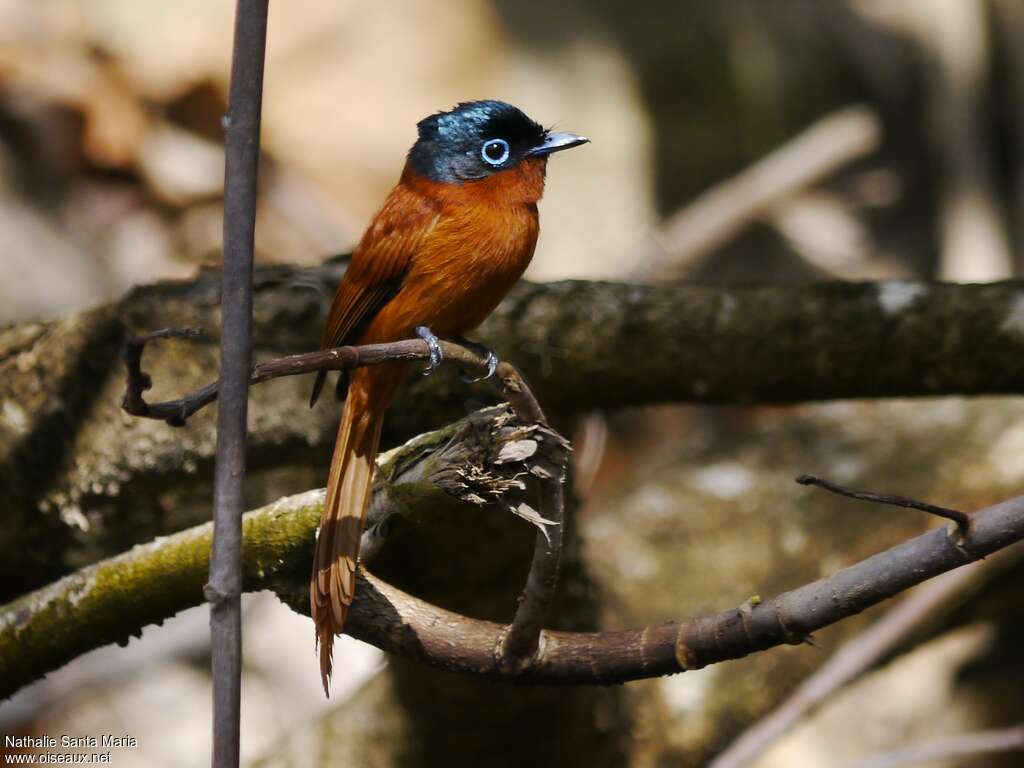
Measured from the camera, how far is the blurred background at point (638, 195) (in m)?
4.23

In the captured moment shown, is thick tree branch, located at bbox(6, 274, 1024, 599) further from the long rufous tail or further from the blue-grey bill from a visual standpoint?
the long rufous tail

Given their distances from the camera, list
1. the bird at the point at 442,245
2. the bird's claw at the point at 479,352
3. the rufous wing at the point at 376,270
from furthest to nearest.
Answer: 1. the rufous wing at the point at 376,270
2. the bird at the point at 442,245
3. the bird's claw at the point at 479,352

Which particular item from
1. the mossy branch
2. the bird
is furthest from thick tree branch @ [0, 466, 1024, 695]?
the bird

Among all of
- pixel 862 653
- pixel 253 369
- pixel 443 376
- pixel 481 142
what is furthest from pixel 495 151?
pixel 862 653

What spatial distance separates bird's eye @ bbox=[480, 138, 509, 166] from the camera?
9.43 ft

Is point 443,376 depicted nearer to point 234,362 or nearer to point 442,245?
point 442,245

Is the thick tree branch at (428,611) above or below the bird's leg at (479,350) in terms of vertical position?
below

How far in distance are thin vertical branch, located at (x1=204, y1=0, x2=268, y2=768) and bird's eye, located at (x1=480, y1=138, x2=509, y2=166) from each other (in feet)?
4.84

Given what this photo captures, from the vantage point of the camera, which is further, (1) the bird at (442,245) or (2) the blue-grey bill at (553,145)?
(2) the blue-grey bill at (553,145)

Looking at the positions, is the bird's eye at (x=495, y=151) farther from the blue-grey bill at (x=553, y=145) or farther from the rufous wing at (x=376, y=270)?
the rufous wing at (x=376, y=270)

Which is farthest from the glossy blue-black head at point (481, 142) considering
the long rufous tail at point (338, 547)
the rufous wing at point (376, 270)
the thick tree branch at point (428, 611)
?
the thick tree branch at point (428, 611)

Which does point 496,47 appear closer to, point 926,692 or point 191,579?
point 926,692

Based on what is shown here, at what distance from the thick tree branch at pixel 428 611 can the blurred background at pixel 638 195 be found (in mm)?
1815

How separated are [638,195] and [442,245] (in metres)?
4.92
